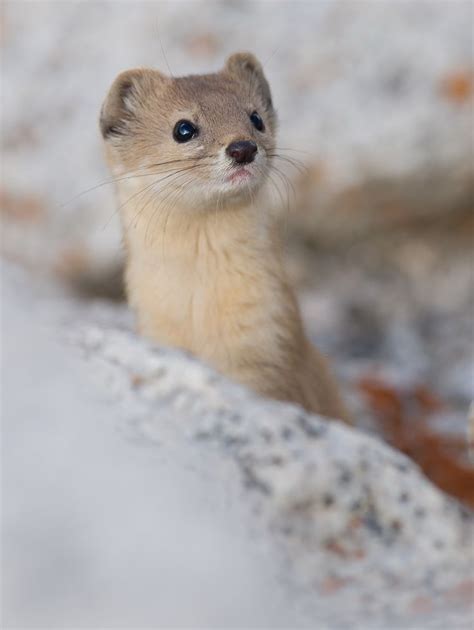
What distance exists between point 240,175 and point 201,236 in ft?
1.19

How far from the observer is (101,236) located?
5.33 metres

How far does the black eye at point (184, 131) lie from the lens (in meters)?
3.32

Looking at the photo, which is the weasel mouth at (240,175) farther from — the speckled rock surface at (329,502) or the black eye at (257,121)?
the speckled rock surface at (329,502)

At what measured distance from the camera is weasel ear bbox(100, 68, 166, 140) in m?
3.54

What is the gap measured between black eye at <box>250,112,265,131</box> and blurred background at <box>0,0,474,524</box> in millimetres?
1580

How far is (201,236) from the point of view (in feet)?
11.2

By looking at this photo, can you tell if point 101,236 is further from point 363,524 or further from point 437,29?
point 363,524

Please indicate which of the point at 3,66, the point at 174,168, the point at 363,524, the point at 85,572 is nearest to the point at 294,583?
the point at 363,524

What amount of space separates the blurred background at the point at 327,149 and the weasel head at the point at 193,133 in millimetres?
1569

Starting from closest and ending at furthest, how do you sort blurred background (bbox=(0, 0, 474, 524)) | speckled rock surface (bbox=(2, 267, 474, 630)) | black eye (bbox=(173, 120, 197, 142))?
speckled rock surface (bbox=(2, 267, 474, 630))
black eye (bbox=(173, 120, 197, 142))
blurred background (bbox=(0, 0, 474, 524))

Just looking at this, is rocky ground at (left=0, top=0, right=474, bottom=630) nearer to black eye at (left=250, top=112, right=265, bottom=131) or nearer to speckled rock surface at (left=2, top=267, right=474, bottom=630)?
speckled rock surface at (left=2, top=267, right=474, bottom=630)

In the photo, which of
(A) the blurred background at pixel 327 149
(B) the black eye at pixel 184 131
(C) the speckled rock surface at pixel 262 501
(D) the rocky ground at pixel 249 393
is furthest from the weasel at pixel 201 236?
(A) the blurred background at pixel 327 149

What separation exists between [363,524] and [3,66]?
4490 millimetres

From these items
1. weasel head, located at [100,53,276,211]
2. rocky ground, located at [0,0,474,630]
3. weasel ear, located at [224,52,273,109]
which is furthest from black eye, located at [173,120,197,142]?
rocky ground, located at [0,0,474,630]
